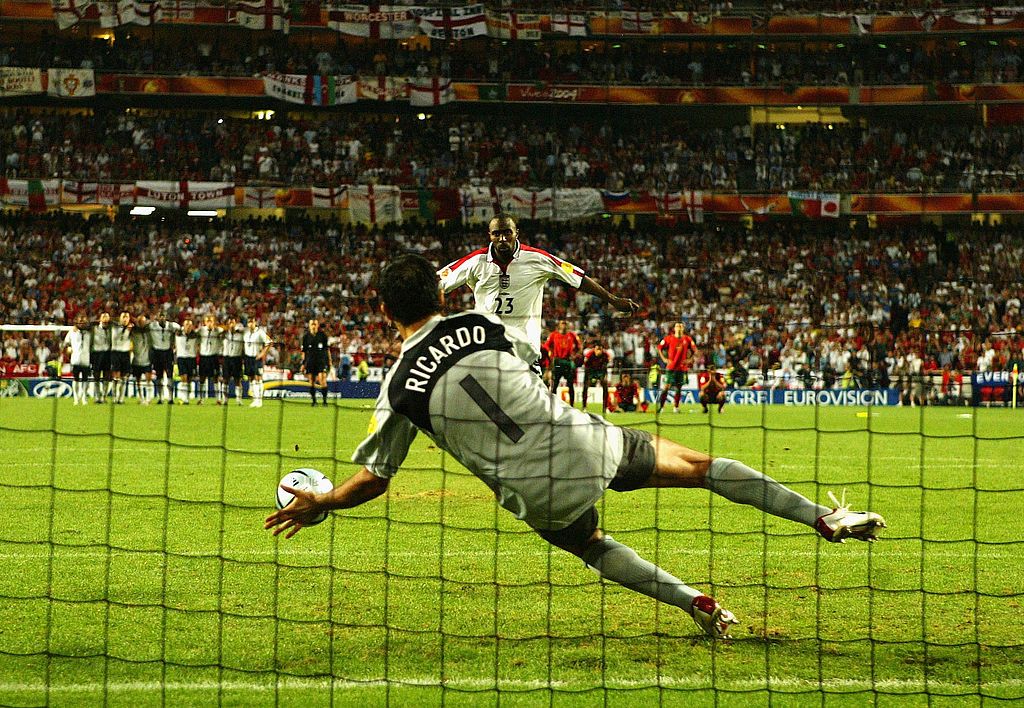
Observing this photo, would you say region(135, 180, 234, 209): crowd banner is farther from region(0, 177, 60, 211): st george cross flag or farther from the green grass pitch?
the green grass pitch

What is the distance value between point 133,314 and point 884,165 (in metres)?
30.6

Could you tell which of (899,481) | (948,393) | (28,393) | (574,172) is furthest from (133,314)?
(899,481)

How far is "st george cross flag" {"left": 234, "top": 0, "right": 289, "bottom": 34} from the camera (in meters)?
44.7

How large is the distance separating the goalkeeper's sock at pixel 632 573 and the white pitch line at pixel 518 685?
1.37ft

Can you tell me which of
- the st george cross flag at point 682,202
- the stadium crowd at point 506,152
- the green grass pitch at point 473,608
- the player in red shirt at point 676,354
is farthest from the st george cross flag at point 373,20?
the green grass pitch at point 473,608

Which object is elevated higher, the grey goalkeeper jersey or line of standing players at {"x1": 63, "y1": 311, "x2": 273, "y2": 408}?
the grey goalkeeper jersey

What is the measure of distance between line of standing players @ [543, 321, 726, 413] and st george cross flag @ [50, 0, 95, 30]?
94.4ft

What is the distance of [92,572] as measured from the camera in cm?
763

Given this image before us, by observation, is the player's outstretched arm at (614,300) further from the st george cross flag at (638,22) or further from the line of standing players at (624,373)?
the st george cross flag at (638,22)

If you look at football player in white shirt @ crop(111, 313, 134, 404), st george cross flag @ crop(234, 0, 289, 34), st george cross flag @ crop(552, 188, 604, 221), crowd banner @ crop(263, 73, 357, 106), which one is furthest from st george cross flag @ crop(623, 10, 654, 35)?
football player in white shirt @ crop(111, 313, 134, 404)

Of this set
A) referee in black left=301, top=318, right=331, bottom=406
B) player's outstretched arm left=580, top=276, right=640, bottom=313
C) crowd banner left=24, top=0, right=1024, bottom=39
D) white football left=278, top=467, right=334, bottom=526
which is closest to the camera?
white football left=278, top=467, right=334, bottom=526

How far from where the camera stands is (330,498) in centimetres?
497

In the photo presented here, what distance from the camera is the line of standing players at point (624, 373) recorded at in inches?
840

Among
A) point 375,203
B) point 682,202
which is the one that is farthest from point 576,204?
point 375,203
